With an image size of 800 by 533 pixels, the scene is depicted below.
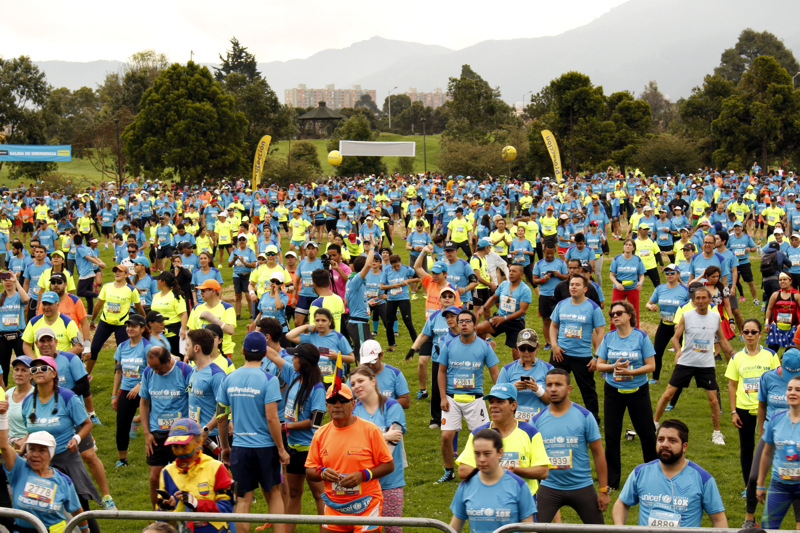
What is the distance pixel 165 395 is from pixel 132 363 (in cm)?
141

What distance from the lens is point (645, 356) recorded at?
750 cm

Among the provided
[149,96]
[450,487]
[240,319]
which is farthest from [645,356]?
[149,96]

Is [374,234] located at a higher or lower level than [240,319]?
higher

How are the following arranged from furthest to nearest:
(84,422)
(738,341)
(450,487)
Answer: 1. (738,341)
2. (450,487)
3. (84,422)

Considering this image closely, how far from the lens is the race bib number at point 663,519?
15.4 ft

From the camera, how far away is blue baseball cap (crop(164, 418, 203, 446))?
4.88 meters

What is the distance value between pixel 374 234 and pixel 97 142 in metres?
42.6

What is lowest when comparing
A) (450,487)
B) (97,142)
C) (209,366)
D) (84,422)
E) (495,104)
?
(450,487)

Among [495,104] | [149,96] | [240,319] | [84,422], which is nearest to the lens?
[84,422]

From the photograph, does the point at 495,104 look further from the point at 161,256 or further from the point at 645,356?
the point at 645,356

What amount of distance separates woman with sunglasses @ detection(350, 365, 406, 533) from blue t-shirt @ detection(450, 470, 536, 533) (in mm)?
1253

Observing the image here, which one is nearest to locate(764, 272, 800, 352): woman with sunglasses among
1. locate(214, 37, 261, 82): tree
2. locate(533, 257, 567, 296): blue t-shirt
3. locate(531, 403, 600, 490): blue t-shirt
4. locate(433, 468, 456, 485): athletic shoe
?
locate(533, 257, 567, 296): blue t-shirt

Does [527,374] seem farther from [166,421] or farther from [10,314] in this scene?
[10,314]

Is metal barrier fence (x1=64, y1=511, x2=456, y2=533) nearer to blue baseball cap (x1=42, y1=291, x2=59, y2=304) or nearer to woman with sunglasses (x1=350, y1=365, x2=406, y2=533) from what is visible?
woman with sunglasses (x1=350, y1=365, x2=406, y2=533)
